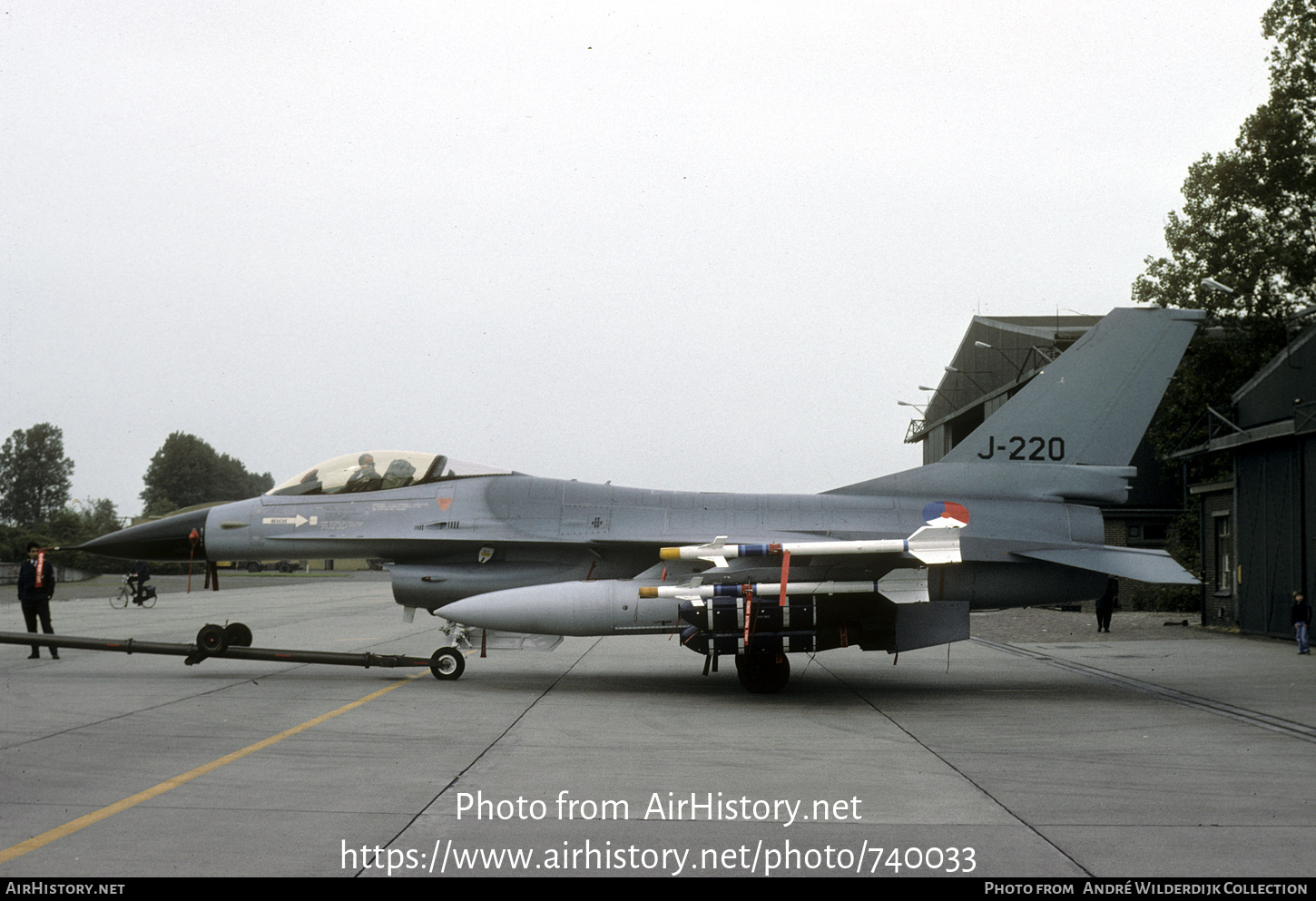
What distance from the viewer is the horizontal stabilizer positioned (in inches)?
471

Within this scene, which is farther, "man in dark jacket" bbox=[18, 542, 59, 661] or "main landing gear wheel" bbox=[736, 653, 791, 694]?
"man in dark jacket" bbox=[18, 542, 59, 661]

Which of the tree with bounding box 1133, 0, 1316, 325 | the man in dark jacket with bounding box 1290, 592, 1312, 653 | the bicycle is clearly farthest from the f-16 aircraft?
the bicycle

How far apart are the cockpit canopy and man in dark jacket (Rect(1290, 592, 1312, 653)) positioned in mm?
14211

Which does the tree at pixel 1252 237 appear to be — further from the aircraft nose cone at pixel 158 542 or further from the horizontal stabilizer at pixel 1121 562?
the aircraft nose cone at pixel 158 542

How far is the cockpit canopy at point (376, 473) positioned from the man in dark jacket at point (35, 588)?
4321 millimetres

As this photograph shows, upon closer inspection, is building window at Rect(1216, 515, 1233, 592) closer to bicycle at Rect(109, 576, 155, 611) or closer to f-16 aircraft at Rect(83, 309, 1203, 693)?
f-16 aircraft at Rect(83, 309, 1203, 693)

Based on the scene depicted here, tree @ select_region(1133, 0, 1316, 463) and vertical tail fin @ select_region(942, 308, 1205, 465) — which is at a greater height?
tree @ select_region(1133, 0, 1316, 463)

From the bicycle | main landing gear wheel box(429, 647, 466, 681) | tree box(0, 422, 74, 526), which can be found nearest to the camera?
main landing gear wheel box(429, 647, 466, 681)

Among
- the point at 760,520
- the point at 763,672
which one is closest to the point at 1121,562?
the point at 760,520

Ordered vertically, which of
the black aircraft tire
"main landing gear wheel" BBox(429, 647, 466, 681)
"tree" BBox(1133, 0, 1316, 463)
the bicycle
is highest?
"tree" BBox(1133, 0, 1316, 463)

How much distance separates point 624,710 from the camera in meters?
10.6

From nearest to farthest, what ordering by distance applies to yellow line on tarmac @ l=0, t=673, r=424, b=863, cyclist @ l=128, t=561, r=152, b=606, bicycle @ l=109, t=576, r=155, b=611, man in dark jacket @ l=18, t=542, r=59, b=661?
yellow line on tarmac @ l=0, t=673, r=424, b=863 → man in dark jacket @ l=18, t=542, r=59, b=661 → cyclist @ l=128, t=561, r=152, b=606 → bicycle @ l=109, t=576, r=155, b=611
